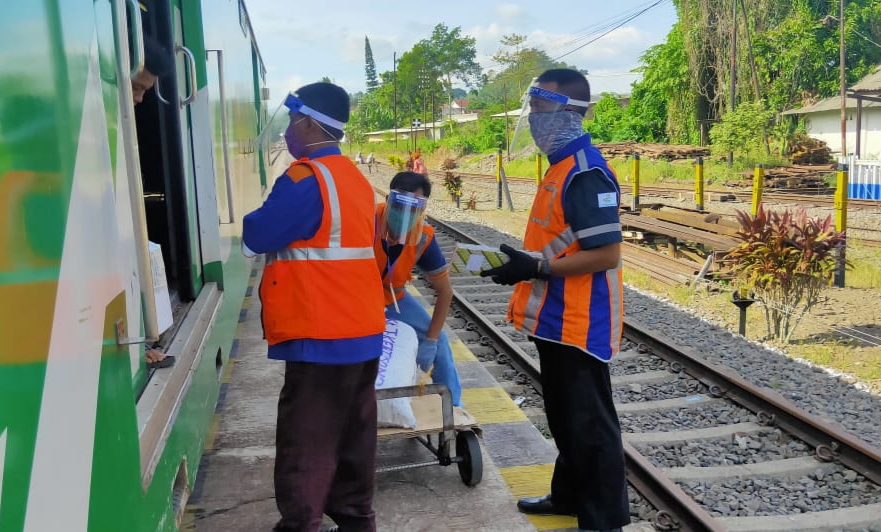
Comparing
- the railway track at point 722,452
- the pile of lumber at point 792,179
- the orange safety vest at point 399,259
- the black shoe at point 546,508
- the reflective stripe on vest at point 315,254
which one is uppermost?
the reflective stripe on vest at point 315,254

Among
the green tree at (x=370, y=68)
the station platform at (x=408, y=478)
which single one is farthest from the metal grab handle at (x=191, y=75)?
the green tree at (x=370, y=68)

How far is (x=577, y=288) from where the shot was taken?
3.38 m

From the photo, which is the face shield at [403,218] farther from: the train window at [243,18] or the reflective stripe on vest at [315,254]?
the train window at [243,18]

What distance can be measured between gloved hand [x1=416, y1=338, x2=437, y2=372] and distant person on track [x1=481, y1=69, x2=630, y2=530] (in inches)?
32.8

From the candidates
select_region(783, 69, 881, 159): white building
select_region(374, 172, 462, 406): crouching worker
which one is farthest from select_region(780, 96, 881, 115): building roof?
select_region(374, 172, 462, 406): crouching worker

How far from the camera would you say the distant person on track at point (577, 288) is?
330 cm

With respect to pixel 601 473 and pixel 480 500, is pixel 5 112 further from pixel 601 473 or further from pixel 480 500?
pixel 480 500

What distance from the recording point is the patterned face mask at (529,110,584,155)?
3.50 m

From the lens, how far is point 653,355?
7.06 meters

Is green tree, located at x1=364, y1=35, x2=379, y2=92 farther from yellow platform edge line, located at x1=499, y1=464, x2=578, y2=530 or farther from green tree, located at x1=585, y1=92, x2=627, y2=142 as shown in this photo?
yellow platform edge line, located at x1=499, y1=464, x2=578, y2=530

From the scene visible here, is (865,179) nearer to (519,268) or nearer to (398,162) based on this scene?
(398,162)

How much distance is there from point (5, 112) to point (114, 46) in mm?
974

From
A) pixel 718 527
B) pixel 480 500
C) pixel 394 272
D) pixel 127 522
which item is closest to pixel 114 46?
pixel 127 522

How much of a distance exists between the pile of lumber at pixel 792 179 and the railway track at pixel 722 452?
21.1 m
